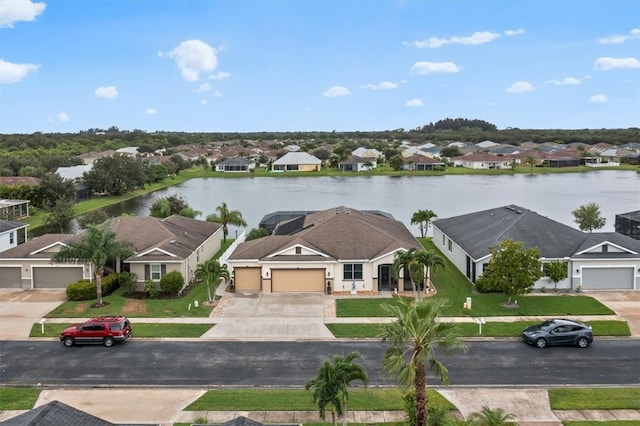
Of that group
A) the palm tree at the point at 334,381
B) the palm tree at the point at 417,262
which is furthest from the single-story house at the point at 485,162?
the palm tree at the point at 334,381

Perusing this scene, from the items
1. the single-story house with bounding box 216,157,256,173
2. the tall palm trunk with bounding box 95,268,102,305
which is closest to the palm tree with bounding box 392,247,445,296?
the tall palm trunk with bounding box 95,268,102,305

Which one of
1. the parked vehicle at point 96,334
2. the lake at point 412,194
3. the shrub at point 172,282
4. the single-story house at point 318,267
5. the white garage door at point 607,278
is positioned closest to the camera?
the parked vehicle at point 96,334

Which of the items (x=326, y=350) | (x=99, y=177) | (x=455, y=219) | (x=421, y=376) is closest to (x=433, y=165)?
(x=99, y=177)

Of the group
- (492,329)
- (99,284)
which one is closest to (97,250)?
(99,284)

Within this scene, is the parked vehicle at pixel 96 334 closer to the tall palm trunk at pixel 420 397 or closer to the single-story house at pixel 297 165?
the tall palm trunk at pixel 420 397

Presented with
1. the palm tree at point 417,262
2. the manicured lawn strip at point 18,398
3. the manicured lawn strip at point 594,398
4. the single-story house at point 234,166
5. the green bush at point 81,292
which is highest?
the single-story house at point 234,166

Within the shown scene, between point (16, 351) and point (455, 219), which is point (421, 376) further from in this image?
point (455, 219)

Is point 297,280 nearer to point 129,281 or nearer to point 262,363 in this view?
point 129,281
